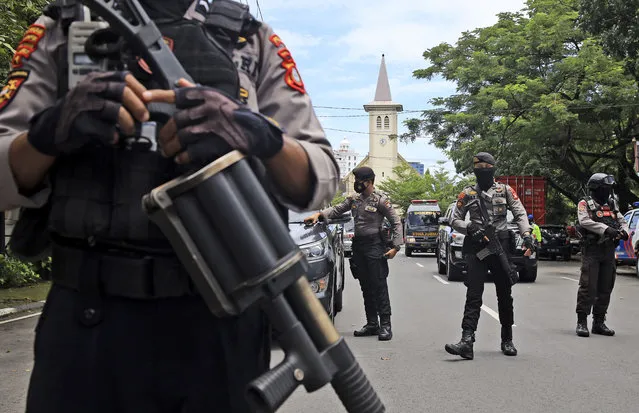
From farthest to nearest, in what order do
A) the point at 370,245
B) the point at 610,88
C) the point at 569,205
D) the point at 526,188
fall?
the point at 569,205, the point at 526,188, the point at 610,88, the point at 370,245

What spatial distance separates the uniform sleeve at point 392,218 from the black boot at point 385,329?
874 millimetres

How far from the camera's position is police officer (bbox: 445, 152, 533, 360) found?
6484mm

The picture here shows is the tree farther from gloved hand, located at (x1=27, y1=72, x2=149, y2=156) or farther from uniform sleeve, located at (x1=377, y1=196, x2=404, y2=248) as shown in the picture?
gloved hand, located at (x1=27, y1=72, x2=149, y2=156)

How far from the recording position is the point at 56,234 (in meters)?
1.57

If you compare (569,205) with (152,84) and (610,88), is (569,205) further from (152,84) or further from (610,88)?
(152,84)

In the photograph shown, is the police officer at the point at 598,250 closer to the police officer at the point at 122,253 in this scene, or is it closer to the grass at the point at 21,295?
the police officer at the point at 122,253

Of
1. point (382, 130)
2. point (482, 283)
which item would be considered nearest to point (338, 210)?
point (482, 283)

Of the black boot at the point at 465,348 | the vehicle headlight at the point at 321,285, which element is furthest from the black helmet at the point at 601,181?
the vehicle headlight at the point at 321,285

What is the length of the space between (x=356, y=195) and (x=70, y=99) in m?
6.80

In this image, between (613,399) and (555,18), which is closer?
(613,399)

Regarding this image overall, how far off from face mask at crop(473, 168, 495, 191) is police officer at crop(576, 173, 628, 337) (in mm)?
1744

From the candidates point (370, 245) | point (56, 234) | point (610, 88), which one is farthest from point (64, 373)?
point (610, 88)

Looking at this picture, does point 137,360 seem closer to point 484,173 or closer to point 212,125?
point 212,125

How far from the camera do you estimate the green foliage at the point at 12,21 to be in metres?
7.88
